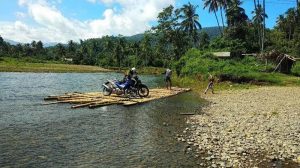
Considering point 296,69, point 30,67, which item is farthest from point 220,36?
point 30,67

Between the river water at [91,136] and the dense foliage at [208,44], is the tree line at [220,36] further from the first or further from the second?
the river water at [91,136]

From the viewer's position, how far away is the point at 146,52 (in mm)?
135750

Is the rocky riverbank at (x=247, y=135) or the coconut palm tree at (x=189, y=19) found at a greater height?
the coconut palm tree at (x=189, y=19)

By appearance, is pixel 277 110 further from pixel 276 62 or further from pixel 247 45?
pixel 247 45

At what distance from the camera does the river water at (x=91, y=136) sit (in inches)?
512

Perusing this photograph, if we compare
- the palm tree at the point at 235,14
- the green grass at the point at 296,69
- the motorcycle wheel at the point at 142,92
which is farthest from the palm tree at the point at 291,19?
the motorcycle wheel at the point at 142,92

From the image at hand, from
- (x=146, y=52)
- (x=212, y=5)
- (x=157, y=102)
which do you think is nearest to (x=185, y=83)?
(x=157, y=102)

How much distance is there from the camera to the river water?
13.0 m

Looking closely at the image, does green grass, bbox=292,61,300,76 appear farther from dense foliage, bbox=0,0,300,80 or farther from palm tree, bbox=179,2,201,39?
palm tree, bbox=179,2,201,39

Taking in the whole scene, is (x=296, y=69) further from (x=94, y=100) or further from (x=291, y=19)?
(x=291, y=19)

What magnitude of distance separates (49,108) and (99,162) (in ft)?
44.1

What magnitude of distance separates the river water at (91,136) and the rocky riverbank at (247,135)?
3.10 ft

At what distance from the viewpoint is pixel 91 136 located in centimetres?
1672

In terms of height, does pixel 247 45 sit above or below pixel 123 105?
above
